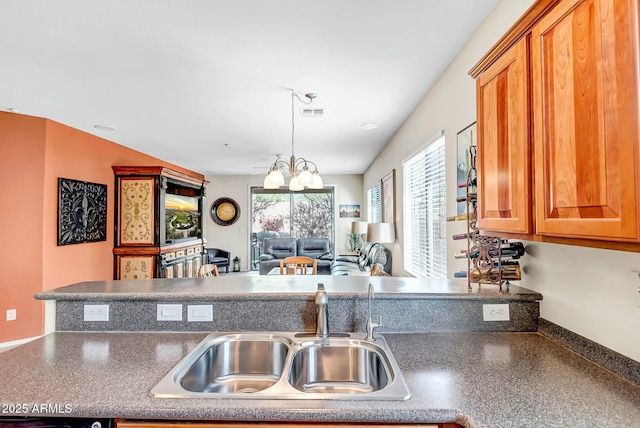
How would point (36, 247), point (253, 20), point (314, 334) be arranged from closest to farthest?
1. point (314, 334)
2. point (253, 20)
3. point (36, 247)

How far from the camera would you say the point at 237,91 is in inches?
113

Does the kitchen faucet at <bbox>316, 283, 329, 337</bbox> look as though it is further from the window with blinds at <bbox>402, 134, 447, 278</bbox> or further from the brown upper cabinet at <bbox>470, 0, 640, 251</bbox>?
the window with blinds at <bbox>402, 134, 447, 278</bbox>

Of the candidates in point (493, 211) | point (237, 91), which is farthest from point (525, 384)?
point (237, 91)

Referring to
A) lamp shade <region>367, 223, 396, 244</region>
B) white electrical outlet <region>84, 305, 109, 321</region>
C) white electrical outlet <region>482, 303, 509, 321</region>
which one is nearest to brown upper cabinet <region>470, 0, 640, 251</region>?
white electrical outlet <region>482, 303, 509, 321</region>

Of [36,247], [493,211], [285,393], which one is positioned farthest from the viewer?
[36,247]

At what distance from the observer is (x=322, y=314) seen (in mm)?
1454

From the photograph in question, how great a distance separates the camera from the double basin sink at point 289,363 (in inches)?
52.2

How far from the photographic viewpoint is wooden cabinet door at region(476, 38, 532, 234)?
111 cm

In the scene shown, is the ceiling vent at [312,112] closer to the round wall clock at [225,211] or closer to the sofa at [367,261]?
the sofa at [367,261]

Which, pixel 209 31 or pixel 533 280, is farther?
pixel 209 31

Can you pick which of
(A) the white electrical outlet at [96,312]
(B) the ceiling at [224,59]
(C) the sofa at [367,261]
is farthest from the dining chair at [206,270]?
(C) the sofa at [367,261]

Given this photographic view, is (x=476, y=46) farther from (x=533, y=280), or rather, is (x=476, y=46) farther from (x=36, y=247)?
(x=36, y=247)

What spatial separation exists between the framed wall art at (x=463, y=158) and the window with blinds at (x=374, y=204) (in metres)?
3.63

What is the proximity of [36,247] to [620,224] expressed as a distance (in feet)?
15.4
